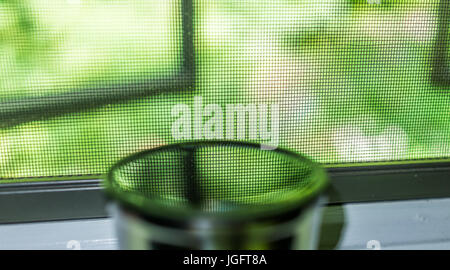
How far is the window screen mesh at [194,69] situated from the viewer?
639mm

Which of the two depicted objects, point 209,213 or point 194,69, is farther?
point 194,69

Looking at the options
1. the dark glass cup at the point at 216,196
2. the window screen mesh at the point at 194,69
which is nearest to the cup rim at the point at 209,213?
the dark glass cup at the point at 216,196

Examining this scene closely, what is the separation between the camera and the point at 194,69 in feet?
2.22

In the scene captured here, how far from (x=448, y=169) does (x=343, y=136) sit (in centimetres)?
23

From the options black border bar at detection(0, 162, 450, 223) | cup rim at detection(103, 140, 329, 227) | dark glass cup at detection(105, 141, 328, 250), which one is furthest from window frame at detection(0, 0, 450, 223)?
cup rim at detection(103, 140, 329, 227)

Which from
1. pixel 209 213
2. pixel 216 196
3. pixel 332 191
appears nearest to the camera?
pixel 209 213

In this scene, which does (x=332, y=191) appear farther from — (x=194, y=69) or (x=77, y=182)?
(x=77, y=182)

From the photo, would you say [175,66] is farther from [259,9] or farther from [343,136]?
[343,136]

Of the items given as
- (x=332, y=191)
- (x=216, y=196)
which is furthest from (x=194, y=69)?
(x=332, y=191)
